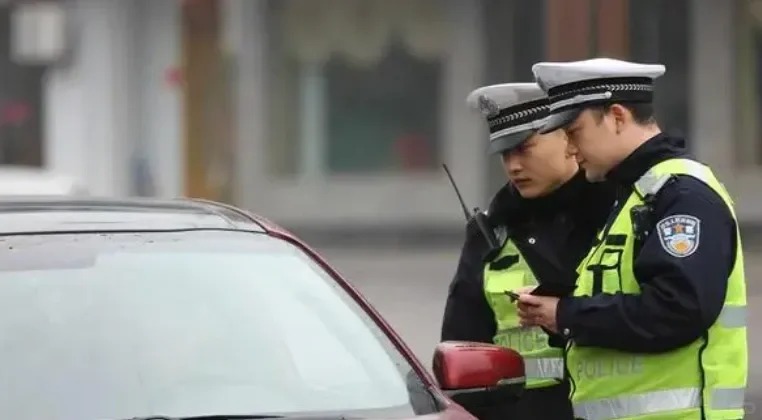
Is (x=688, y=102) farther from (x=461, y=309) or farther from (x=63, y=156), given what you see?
(x=461, y=309)

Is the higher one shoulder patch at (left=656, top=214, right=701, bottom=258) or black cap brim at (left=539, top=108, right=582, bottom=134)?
black cap brim at (left=539, top=108, right=582, bottom=134)

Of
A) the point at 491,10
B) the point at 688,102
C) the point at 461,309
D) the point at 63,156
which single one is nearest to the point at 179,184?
the point at 63,156

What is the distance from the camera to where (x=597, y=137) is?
13.8ft

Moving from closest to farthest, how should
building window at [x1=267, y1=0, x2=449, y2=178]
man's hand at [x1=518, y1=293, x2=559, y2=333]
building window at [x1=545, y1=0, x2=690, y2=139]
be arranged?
1. man's hand at [x1=518, y1=293, x2=559, y2=333]
2. building window at [x1=545, y1=0, x2=690, y2=139]
3. building window at [x1=267, y1=0, x2=449, y2=178]

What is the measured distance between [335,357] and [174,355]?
0.41 meters

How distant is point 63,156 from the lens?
17078 mm

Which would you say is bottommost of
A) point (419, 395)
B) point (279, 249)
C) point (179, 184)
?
point (179, 184)

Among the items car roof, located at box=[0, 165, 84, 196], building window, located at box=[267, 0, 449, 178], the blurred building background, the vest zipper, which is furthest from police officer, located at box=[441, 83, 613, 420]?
building window, located at box=[267, 0, 449, 178]

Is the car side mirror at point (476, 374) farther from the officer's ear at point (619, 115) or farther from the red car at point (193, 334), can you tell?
the officer's ear at point (619, 115)

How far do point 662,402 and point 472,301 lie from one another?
0.96 meters

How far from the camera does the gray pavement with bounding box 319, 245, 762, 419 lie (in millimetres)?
9844

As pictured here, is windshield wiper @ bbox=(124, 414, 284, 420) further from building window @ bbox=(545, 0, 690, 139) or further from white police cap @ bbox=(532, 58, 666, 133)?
building window @ bbox=(545, 0, 690, 139)

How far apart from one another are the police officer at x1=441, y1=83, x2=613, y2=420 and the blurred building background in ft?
33.0

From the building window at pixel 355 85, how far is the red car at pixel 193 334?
1177cm
